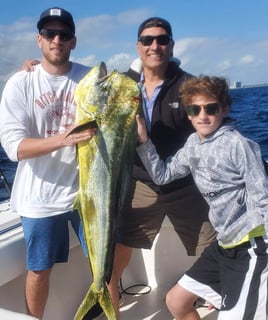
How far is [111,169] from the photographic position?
2580 millimetres

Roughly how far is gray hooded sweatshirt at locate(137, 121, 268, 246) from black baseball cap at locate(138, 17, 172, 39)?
879 mm

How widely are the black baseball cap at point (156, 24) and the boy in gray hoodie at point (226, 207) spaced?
63 centimetres

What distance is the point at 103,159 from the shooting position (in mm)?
2549

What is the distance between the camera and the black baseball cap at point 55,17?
8.98 feet

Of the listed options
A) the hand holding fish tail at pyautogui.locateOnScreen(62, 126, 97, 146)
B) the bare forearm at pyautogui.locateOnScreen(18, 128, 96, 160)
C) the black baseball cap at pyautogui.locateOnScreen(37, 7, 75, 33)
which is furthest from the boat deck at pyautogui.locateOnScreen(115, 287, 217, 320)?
the black baseball cap at pyautogui.locateOnScreen(37, 7, 75, 33)

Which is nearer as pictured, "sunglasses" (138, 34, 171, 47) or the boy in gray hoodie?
the boy in gray hoodie

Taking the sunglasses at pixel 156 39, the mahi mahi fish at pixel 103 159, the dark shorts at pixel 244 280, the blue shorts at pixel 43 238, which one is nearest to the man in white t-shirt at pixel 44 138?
the blue shorts at pixel 43 238

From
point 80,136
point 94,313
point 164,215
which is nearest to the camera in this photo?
point 80,136

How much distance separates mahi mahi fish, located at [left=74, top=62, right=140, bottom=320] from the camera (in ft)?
7.98

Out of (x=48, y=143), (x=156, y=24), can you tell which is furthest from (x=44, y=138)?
(x=156, y=24)

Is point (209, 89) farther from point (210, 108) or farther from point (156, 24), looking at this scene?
point (156, 24)

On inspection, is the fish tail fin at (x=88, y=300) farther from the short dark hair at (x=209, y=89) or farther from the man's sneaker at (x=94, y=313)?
the short dark hair at (x=209, y=89)

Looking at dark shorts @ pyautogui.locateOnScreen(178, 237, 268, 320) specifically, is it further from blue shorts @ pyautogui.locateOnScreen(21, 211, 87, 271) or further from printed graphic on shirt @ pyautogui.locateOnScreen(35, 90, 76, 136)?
printed graphic on shirt @ pyautogui.locateOnScreen(35, 90, 76, 136)

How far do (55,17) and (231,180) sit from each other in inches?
54.5
